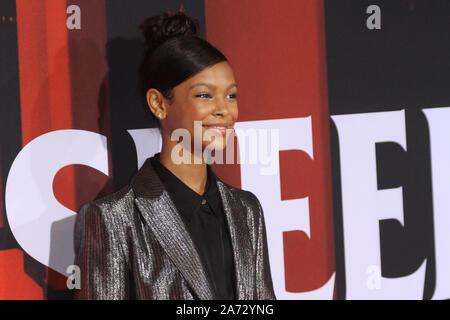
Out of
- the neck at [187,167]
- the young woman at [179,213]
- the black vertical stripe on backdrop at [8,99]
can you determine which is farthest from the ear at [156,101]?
Answer: the black vertical stripe on backdrop at [8,99]

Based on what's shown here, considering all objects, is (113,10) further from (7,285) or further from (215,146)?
(7,285)

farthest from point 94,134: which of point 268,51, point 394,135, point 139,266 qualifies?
point 394,135

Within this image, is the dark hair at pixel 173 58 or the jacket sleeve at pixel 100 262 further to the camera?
the dark hair at pixel 173 58

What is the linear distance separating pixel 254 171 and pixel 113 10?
0.85 metres

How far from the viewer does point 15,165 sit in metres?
1.87

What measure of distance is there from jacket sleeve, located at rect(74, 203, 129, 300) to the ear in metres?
0.37

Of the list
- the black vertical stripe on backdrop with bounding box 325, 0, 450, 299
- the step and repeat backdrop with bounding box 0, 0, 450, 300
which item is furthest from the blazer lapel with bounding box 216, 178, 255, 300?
the black vertical stripe on backdrop with bounding box 325, 0, 450, 299

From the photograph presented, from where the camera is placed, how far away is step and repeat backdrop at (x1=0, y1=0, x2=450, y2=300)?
6.20ft

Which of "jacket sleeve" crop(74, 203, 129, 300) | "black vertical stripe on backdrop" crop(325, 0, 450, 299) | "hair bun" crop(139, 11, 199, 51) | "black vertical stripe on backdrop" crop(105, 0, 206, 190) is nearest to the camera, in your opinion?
"jacket sleeve" crop(74, 203, 129, 300)

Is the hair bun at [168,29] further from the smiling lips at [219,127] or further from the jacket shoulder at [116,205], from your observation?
the jacket shoulder at [116,205]

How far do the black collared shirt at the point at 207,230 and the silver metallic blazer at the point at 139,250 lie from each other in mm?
43

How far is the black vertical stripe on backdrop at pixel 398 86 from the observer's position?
2344mm

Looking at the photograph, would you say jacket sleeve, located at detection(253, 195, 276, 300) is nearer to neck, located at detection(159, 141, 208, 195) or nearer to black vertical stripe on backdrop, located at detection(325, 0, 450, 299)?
neck, located at detection(159, 141, 208, 195)

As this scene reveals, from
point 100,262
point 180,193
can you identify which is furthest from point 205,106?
point 100,262
